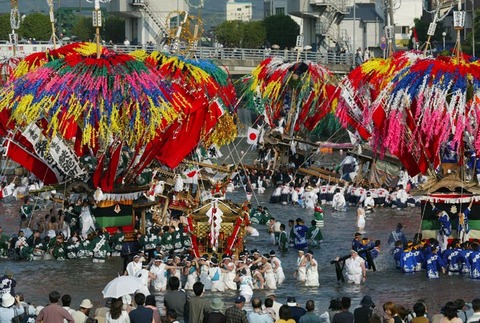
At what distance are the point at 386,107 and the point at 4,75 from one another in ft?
103

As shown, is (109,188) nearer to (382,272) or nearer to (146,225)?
(146,225)

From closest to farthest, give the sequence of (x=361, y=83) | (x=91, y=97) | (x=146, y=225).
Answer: (x=91, y=97) → (x=146, y=225) → (x=361, y=83)

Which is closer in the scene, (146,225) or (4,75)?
(146,225)

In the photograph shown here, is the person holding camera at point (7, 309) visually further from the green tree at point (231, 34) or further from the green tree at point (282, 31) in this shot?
the green tree at point (231, 34)

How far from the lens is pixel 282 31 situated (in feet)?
408

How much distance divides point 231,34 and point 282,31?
7406 millimetres

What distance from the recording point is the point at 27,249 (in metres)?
45.3

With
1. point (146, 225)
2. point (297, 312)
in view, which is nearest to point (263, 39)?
point (146, 225)

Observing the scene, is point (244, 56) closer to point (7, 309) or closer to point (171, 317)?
point (7, 309)

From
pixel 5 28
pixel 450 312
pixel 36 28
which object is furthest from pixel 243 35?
pixel 450 312

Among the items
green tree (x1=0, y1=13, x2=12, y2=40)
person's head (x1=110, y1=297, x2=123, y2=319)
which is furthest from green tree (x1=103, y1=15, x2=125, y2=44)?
person's head (x1=110, y1=297, x2=123, y2=319)

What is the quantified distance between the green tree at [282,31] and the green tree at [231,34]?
4.00 metres

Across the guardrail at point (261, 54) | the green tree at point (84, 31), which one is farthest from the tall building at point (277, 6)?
the guardrail at point (261, 54)

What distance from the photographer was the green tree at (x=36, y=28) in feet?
429
